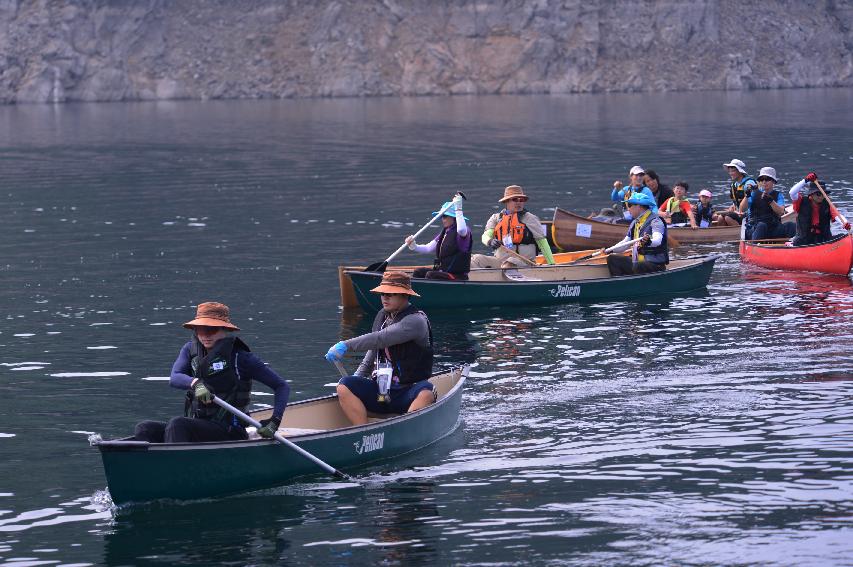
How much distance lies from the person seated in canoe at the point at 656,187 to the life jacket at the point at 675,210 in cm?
17

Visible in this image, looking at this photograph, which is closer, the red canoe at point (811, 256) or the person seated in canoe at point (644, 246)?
the person seated in canoe at point (644, 246)

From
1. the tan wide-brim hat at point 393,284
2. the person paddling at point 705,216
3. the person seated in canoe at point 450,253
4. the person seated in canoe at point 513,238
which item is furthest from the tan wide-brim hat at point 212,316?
the person paddling at point 705,216

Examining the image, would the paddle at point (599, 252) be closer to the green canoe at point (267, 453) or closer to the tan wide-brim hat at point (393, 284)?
the green canoe at point (267, 453)

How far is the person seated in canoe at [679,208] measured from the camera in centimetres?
3478

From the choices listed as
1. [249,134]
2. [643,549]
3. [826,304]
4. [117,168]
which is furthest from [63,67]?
[643,549]

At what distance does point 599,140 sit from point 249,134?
69.0 feet

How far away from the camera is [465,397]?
20.1 m

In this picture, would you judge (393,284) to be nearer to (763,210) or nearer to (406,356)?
(406,356)

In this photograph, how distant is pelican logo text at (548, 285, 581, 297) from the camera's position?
27.0m

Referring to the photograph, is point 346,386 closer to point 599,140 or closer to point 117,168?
point 117,168

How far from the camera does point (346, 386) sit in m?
17.2

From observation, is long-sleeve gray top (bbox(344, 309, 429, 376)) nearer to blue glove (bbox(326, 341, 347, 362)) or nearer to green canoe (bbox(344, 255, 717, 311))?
blue glove (bbox(326, 341, 347, 362))

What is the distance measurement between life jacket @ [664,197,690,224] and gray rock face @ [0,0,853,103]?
9175cm

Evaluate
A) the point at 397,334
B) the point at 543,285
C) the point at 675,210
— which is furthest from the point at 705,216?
the point at 397,334
